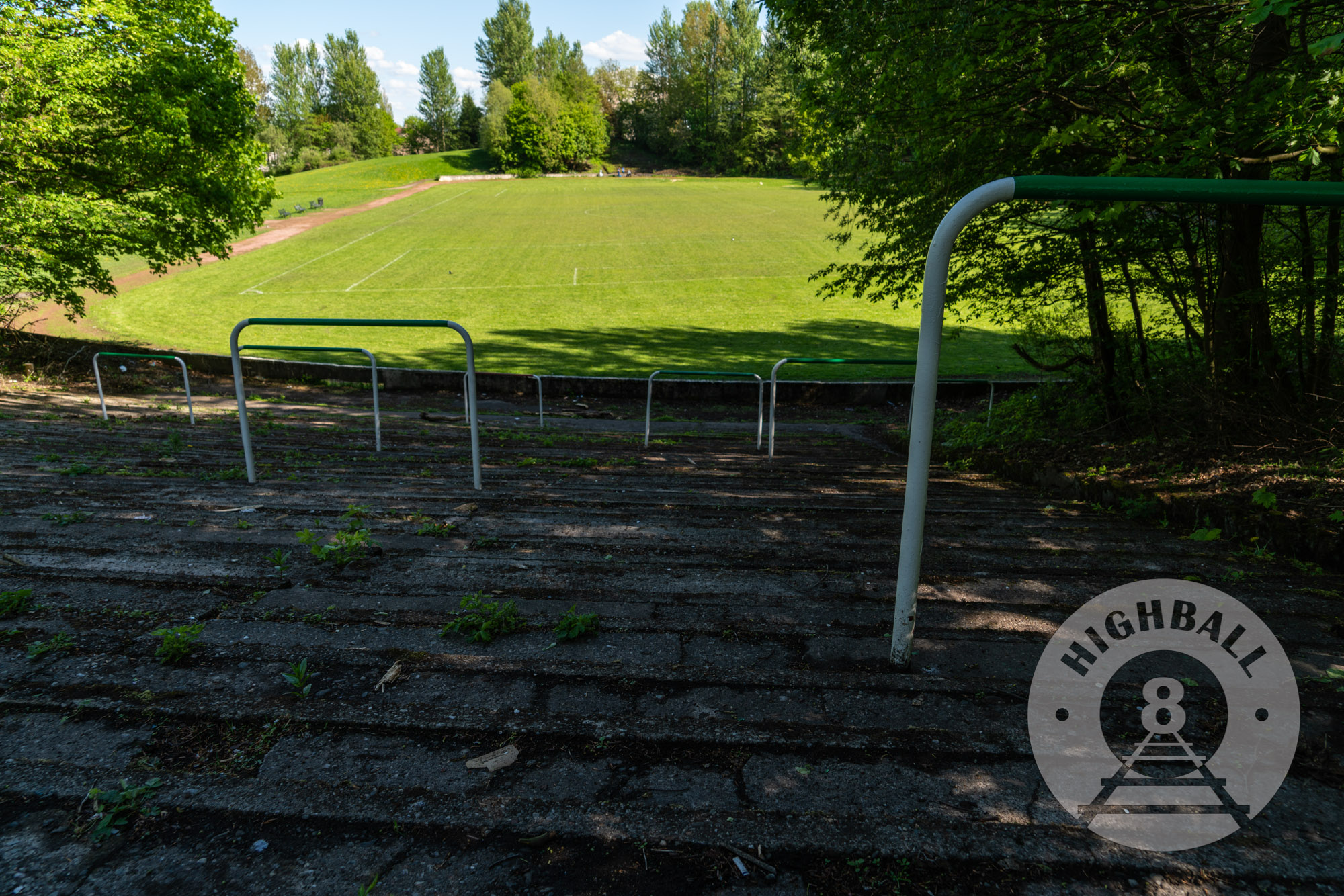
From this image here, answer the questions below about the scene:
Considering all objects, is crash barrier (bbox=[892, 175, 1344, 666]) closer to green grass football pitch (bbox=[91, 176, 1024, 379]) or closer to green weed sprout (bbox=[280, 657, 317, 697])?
green weed sprout (bbox=[280, 657, 317, 697])

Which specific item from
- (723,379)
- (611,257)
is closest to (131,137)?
(723,379)

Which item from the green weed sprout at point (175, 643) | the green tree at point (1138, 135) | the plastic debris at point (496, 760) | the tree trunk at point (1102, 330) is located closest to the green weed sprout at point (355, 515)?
the green weed sprout at point (175, 643)

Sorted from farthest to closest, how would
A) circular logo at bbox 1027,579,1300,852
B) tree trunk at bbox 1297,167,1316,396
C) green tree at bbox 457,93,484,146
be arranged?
green tree at bbox 457,93,484,146 → tree trunk at bbox 1297,167,1316,396 → circular logo at bbox 1027,579,1300,852

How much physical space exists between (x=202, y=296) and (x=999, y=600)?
114ft

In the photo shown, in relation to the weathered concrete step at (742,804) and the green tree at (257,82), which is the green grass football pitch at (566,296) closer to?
the weathered concrete step at (742,804)

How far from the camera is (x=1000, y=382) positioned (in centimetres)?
1578

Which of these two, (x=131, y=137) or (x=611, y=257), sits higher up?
(x=131, y=137)

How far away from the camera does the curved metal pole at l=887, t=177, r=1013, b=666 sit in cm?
265

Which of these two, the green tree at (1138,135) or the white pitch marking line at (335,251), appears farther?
the white pitch marking line at (335,251)

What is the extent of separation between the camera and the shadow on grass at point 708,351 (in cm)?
1966

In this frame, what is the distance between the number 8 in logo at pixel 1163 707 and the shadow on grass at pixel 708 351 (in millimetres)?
15799

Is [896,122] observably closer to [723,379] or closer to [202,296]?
[723,379]

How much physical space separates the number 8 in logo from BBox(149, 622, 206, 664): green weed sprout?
358 cm

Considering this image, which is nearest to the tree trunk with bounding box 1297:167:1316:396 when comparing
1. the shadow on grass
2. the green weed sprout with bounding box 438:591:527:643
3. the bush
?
the green weed sprout with bounding box 438:591:527:643
